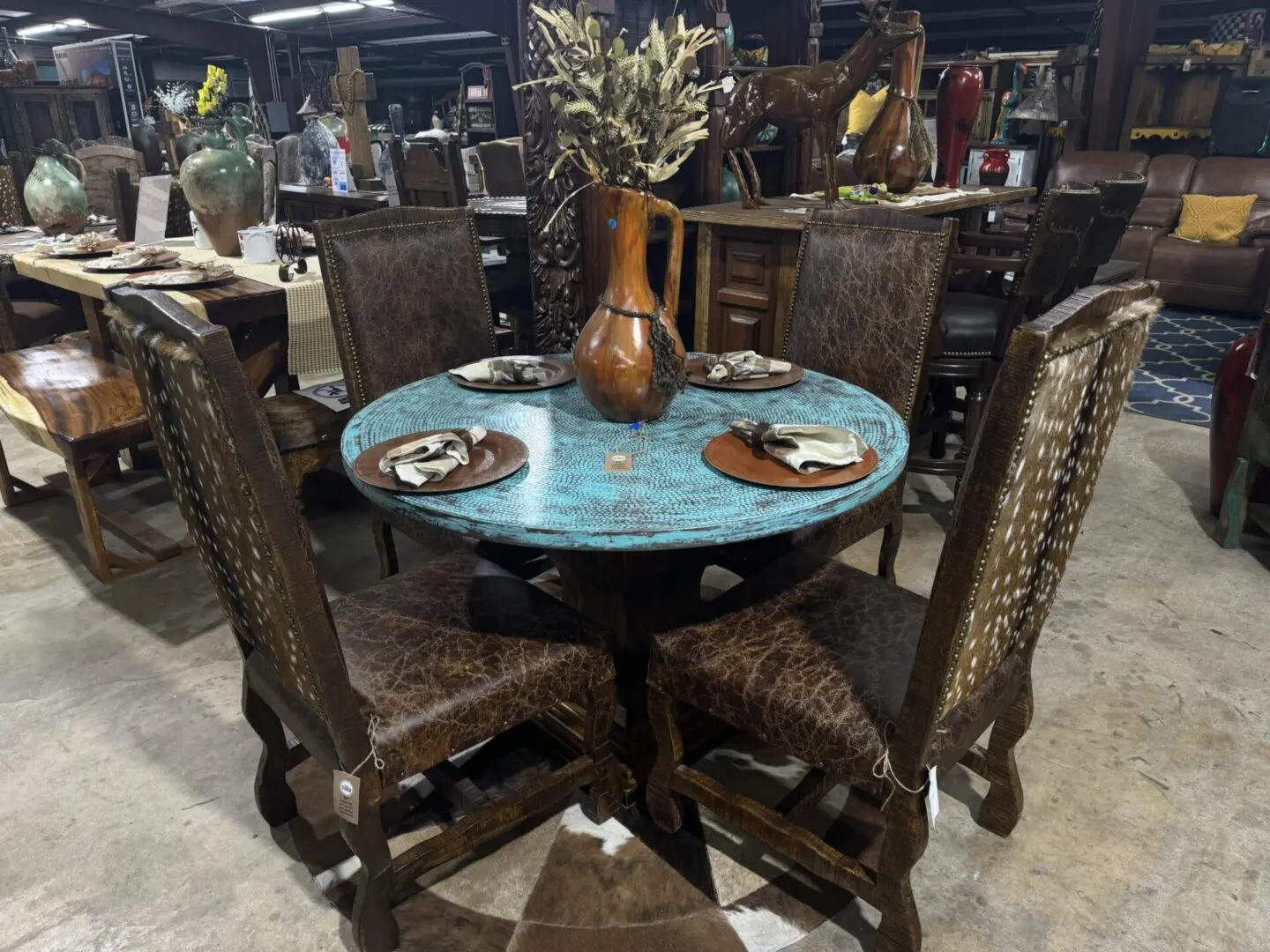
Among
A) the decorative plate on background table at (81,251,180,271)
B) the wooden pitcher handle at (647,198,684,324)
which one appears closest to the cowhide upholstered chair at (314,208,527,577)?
the wooden pitcher handle at (647,198,684,324)

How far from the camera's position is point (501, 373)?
5.89 ft

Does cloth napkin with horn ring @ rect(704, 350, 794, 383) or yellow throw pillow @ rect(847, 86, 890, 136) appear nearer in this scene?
cloth napkin with horn ring @ rect(704, 350, 794, 383)

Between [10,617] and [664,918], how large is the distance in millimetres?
2008

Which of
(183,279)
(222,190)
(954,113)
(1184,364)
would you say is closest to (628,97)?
(183,279)

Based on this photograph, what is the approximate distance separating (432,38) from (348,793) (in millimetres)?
12584

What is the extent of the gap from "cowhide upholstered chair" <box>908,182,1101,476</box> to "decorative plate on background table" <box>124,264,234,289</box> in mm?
2091

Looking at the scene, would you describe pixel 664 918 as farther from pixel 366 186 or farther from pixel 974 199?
pixel 366 186

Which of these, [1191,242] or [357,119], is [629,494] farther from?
[1191,242]

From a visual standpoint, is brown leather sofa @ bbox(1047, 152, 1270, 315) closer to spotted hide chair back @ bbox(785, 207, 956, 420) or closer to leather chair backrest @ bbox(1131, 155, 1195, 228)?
leather chair backrest @ bbox(1131, 155, 1195, 228)

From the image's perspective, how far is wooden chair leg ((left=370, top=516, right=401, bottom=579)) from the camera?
2141 mm

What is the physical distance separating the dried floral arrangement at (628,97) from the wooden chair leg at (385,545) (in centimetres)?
110

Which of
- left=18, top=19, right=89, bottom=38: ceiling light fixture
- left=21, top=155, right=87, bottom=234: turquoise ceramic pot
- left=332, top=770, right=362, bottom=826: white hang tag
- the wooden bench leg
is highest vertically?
left=18, top=19, right=89, bottom=38: ceiling light fixture

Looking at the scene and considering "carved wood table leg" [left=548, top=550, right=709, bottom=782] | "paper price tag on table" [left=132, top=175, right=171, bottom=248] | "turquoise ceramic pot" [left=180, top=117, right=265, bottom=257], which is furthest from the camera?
"paper price tag on table" [left=132, top=175, right=171, bottom=248]

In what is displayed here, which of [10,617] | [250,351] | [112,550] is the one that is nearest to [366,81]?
[250,351]
